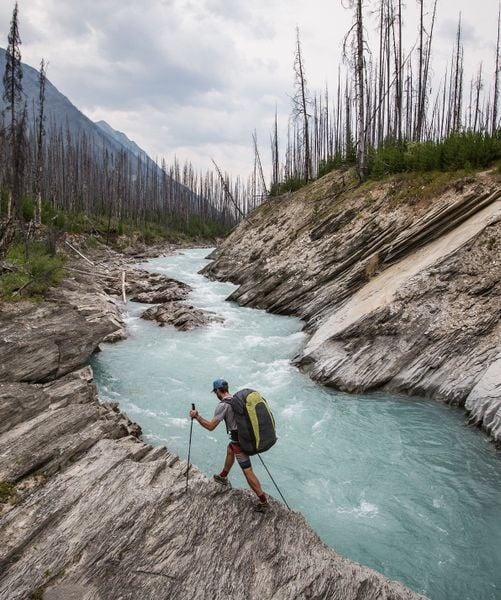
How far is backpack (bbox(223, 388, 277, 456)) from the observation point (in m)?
5.23

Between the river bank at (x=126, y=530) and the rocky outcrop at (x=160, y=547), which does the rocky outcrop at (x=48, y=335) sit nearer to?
the river bank at (x=126, y=530)

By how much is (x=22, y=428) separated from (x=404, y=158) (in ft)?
61.3

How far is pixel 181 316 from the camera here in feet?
56.4

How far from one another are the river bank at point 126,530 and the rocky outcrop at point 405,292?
559cm

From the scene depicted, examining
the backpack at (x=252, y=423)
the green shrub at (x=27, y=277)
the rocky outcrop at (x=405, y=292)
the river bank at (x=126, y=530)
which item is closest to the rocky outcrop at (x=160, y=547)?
the river bank at (x=126, y=530)

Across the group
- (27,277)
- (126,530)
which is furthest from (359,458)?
(27,277)

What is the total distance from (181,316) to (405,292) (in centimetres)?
958

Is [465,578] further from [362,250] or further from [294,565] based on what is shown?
[362,250]

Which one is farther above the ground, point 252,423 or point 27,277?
point 27,277

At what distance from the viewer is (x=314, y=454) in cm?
807

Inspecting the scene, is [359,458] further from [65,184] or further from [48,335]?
[65,184]

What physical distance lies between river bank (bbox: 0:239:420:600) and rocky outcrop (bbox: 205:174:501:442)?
18.3 feet

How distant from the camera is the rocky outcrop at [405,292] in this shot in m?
9.88

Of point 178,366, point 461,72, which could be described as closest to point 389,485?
point 178,366
